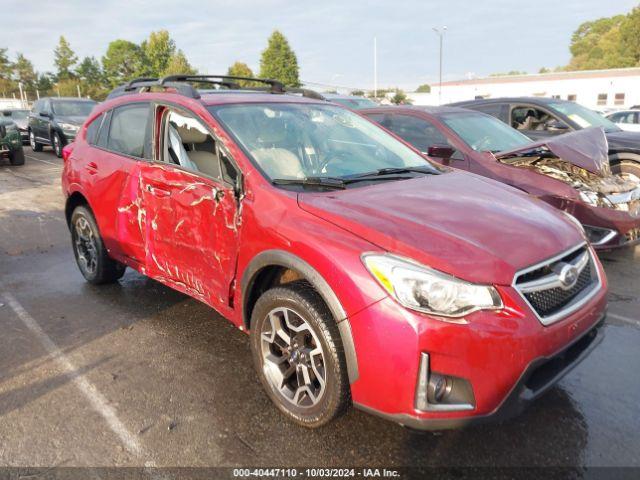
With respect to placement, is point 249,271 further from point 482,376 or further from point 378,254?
point 482,376

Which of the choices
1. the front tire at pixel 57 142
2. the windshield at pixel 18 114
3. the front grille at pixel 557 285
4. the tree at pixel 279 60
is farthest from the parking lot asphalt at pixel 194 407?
the tree at pixel 279 60

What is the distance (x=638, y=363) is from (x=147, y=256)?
3427 millimetres

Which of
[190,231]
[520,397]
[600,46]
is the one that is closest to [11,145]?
[190,231]

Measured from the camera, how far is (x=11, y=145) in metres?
13.5

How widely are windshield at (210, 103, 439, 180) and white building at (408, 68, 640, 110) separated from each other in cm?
4157

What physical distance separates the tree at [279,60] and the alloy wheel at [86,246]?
5724cm

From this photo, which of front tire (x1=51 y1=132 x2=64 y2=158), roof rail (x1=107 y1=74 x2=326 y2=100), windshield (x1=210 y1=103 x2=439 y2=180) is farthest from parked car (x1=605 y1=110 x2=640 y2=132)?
front tire (x1=51 y1=132 x2=64 y2=158)

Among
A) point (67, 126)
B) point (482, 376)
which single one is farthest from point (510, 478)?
point (67, 126)

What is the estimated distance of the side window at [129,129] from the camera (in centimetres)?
391

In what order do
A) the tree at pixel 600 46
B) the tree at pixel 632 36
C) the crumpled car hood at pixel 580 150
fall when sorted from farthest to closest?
the tree at pixel 600 46 → the tree at pixel 632 36 → the crumpled car hood at pixel 580 150

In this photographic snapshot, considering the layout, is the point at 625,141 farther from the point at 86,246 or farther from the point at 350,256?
the point at 86,246

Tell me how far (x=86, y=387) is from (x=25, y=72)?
77780mm

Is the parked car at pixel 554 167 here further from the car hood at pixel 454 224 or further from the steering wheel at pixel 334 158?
the car hood at pixel 454 224

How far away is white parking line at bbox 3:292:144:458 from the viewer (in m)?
2.63
